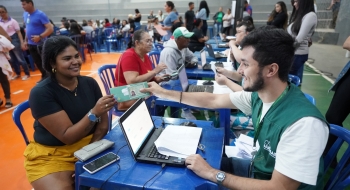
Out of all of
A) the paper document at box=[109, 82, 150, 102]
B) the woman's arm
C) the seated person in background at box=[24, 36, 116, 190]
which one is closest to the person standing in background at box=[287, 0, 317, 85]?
the woman's arm

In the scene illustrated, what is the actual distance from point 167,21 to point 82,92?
18.2 ft

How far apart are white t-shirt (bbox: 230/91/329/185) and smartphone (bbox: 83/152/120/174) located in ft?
2.65

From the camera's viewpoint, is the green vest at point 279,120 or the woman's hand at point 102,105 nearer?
the green vest at point 279,120

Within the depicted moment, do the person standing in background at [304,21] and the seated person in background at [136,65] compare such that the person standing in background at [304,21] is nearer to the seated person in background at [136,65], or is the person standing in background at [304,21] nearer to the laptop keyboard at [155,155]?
the seated person in background at [136,65]

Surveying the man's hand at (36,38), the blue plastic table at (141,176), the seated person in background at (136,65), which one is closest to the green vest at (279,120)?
the blue plastic table at (141,176)

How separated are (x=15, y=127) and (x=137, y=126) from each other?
273 centimetres

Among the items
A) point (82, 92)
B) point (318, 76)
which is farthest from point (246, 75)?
point (318, 76)

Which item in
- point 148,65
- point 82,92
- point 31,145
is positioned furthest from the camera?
point 148,65

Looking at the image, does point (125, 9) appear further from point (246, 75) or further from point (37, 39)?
point (246, 75)

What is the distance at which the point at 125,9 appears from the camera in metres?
14.0

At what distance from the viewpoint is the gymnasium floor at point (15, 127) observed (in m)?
2.14

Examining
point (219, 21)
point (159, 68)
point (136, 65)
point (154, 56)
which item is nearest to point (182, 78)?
point (159, 68)

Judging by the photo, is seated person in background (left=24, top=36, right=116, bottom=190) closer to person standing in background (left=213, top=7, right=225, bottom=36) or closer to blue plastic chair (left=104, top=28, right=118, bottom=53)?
blue plastic chair (left=104, top=28, right=118, bottom=53)

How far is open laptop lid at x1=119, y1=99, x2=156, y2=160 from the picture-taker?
115 cm
